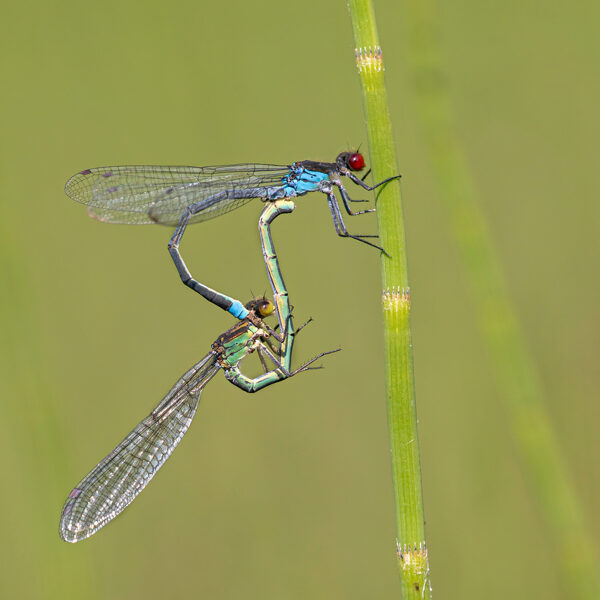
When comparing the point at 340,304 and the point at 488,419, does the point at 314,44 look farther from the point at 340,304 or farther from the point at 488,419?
the point at 488,419

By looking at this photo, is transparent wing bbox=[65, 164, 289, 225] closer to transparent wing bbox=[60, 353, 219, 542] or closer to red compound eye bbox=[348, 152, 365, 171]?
red compound eye bbox=[348, 152, 365, 171]

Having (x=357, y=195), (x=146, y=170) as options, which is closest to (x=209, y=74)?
(x=357, y=195)

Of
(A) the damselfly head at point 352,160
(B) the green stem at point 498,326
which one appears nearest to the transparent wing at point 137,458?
(A) the damselfly head at point 352,160

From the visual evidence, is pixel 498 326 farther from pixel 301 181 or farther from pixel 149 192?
pixel 149 192

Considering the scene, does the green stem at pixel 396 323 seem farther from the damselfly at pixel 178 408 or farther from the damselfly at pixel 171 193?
the damselfly at pixel 171 193

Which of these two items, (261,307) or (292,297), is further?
(292,297)

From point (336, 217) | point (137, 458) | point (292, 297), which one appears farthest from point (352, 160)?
point (292, 297)
